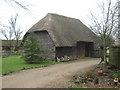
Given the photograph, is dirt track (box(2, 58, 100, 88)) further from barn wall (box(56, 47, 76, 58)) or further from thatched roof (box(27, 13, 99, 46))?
barn wall (box(56, 47, 76, 58))

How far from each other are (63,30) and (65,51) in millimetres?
3887

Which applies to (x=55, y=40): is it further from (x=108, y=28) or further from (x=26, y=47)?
(x=108, y=28)

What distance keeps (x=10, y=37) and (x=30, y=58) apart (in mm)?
27808

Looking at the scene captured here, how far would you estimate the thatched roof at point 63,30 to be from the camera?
23.1 m

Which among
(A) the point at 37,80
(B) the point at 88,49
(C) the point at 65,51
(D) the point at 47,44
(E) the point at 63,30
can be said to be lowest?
(A) the point at 37,80

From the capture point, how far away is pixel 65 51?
24.2 m

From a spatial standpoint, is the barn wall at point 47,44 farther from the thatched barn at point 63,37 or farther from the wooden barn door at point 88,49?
the wooden barn door at point 88,49

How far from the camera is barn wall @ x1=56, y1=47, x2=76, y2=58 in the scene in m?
23.0

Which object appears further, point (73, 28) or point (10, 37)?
point (10, 37)

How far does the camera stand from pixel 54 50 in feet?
72.6

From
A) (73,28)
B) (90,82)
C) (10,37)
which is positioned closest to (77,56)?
(73,28)

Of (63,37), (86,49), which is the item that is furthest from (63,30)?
(86,49)

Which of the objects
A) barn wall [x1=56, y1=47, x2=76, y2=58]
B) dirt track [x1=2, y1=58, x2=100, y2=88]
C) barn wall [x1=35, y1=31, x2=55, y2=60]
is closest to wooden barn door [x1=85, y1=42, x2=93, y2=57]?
barn wall [x1=56, y1=47, x2=76, y2=58]

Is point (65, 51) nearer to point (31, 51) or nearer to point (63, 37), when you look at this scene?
point (63, 37)
